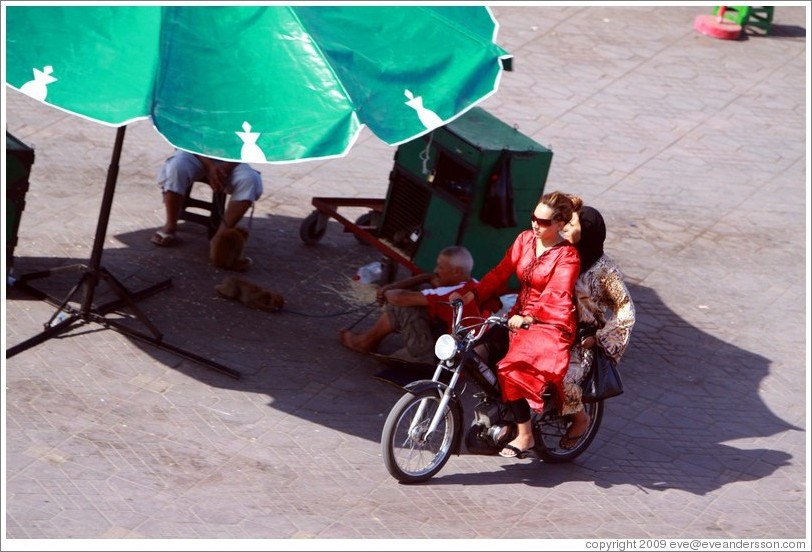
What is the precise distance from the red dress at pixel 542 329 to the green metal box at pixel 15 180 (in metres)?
3.32

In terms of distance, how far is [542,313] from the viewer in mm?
7055

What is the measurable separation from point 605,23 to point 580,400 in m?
10.3

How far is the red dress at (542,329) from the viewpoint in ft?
22.9

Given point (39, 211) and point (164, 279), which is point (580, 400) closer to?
point (164, 279)

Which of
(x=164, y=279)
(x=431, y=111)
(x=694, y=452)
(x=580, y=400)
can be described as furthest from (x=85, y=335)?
(x=694, y=452)

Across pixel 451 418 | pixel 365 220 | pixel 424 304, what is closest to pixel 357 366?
pixel 424 304

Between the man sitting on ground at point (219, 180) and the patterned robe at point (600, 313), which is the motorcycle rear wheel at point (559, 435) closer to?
the patterned robe at point (600, 313)

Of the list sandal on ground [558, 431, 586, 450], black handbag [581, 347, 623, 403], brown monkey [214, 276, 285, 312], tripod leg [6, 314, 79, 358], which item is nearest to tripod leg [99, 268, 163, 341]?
tripod leg [6, 314, 79, 358]

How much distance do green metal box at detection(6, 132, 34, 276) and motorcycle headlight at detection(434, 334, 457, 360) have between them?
3037 mm

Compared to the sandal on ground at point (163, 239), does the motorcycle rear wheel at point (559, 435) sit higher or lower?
higher

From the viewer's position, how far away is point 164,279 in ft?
30.0

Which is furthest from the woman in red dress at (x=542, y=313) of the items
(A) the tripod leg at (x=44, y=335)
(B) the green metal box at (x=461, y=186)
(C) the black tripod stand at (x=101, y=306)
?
(A) the tripod leg at (x=44, y=335)

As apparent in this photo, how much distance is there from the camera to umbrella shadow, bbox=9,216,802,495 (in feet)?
25.5

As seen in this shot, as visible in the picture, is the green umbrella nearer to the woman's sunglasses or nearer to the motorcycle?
the woman's sunglasses
